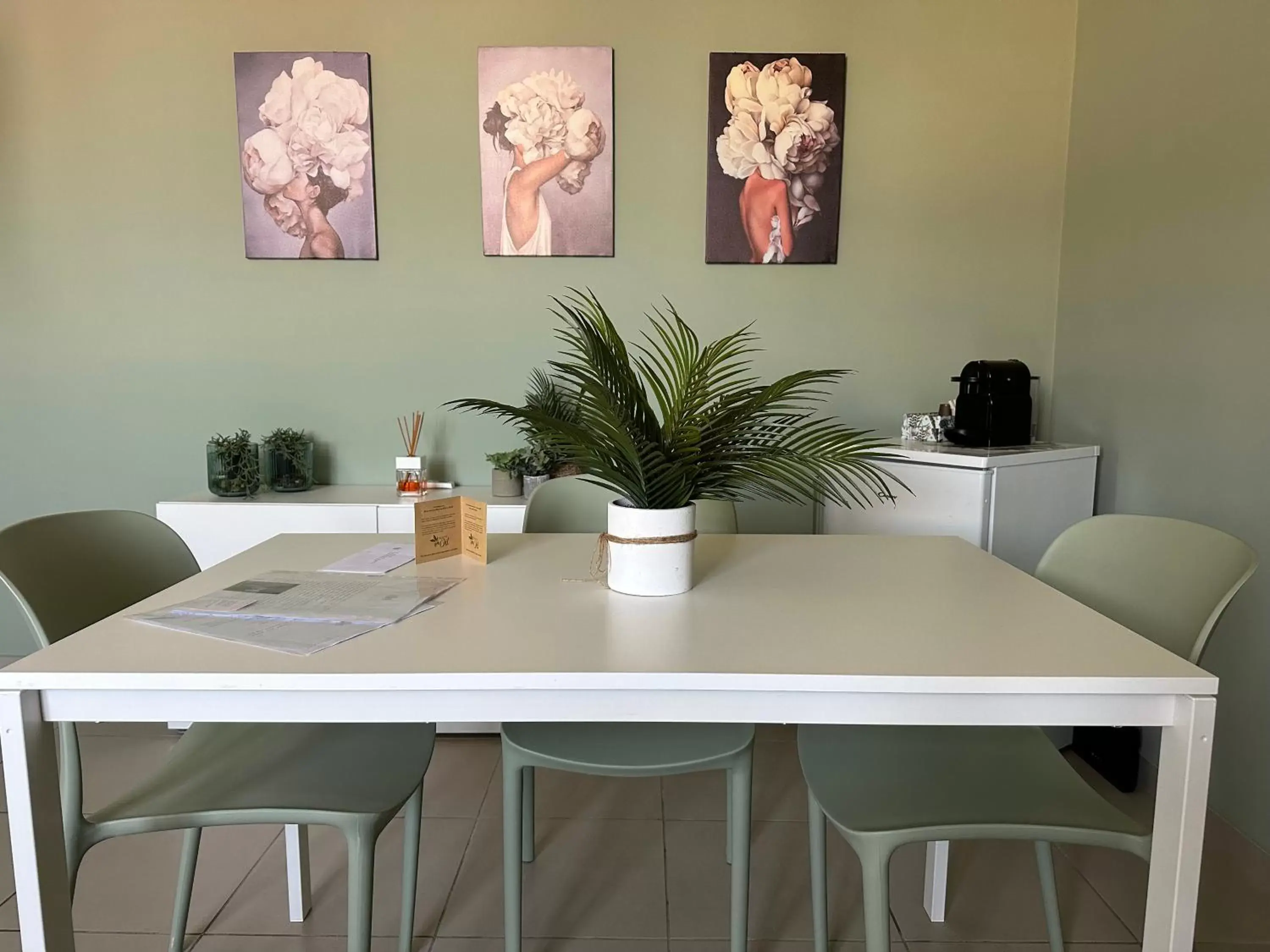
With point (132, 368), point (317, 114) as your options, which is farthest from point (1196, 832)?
point (132, 368)

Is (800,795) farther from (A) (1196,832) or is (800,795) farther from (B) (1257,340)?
(B) (1257,340)

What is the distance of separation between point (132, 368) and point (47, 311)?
12.8 inches

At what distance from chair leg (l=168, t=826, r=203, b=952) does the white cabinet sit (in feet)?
5.78

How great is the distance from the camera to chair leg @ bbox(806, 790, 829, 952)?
4.83ft

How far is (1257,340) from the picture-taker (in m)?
1.99

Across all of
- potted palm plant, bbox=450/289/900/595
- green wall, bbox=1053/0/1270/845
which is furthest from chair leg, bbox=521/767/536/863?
green wall, bbox=1053/0/1270/845

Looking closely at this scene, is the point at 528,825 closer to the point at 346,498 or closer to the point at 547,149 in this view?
the point at 346,498

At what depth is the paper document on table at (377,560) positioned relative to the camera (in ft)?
5.01

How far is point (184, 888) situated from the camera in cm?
157

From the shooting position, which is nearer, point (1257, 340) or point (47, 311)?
point (1257, 340)

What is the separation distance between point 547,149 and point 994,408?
161cm

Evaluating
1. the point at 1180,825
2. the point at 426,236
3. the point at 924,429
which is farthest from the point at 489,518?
the point at 1180,825

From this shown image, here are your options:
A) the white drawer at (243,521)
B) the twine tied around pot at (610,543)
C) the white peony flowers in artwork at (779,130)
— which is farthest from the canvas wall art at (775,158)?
the twine tied around pot at (610,543)

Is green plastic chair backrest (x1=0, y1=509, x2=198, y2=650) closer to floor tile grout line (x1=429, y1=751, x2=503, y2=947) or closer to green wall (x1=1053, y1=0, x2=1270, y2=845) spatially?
floor tile grout line (x1=429, y1=751, x2=503, y2=947)
